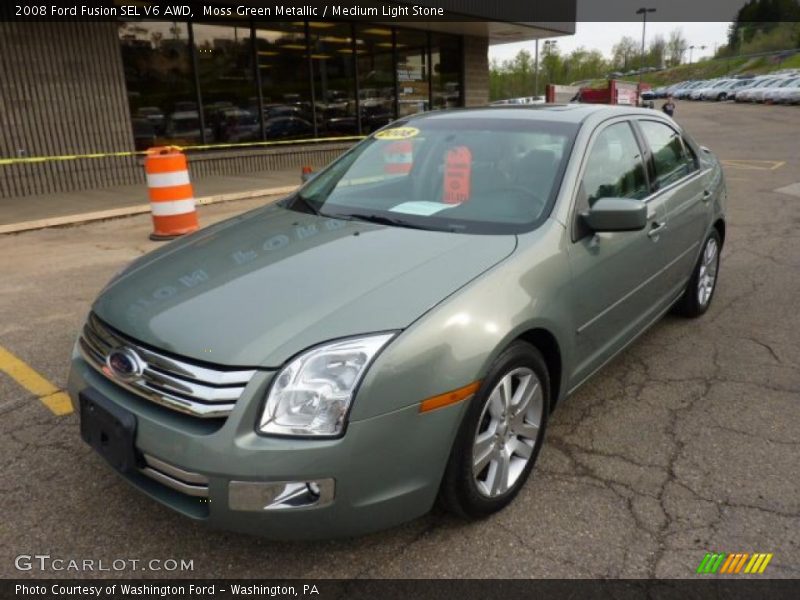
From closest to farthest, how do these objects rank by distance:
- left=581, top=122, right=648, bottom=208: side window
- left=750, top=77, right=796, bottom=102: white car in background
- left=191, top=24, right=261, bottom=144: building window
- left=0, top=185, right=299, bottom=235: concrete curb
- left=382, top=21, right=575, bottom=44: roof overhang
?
1. left=581, top=122, right=648, bottom=208: side window
2. left=0, top=185, right=299, bottom=235: concrete curb
3. left=191, top=24, right=261, bottom=144: building window
4. left=382, top=21, right=575, bottom=44: roof overhang
5. left=750, top=77, right=796, bottom=102: white car in background

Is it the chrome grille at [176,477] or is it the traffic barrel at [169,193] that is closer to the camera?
the chrome grille at [176,477]

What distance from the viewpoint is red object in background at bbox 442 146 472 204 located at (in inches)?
124

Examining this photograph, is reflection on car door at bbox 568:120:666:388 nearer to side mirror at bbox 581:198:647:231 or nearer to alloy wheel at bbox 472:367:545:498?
side mirror at bbox 581:198:647:231

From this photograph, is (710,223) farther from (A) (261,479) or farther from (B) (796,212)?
(B) (796,212)

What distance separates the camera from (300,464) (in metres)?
1.97

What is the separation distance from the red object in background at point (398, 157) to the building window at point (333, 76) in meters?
11.4

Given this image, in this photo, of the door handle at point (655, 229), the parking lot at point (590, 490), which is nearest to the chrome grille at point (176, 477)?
the parking lot at point (590, 490)

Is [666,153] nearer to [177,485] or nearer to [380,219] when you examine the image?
[380,219]

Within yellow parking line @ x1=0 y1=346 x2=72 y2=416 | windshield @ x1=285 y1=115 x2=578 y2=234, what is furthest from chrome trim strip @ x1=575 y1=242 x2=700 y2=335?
yellow parking line @ x1=0 y1=346 x2=72 y2=416

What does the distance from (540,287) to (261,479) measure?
1.32m

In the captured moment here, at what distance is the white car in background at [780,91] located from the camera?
42.5 metres

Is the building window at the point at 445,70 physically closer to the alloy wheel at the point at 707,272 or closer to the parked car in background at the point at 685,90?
the alloy wheel at the point at 707,272

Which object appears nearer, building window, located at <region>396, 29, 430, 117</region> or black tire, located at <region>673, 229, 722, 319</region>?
black tire, located at <region>673, 229, 722, 319</region>

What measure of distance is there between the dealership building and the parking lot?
22.5ft
